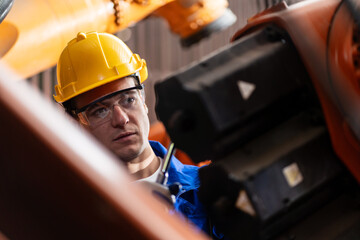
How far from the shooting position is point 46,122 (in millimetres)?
349

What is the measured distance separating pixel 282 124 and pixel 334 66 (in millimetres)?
139

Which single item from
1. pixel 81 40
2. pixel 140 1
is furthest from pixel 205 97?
pixel 140 1

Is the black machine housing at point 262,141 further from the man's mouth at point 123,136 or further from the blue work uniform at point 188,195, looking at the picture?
the man's mouth at point 123,136

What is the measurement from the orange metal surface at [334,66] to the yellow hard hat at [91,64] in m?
1.17

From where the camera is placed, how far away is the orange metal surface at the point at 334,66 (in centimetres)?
79

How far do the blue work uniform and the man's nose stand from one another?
289 millimetres

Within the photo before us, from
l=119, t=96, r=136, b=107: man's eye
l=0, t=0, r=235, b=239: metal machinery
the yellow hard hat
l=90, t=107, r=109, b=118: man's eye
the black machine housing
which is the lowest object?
l=119, t=96, r=136, b=107: man's eye

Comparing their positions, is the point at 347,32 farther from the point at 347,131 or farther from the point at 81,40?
the point at 81,40

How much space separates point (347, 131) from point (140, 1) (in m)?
1.64

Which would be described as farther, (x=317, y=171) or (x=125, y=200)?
(x=317, y=171)

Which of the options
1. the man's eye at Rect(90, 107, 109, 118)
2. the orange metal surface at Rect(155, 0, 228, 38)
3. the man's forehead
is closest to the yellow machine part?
the orange metal surface at Rect(155, 0, 228, 38)

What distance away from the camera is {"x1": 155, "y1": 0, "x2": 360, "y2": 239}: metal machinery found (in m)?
0.76

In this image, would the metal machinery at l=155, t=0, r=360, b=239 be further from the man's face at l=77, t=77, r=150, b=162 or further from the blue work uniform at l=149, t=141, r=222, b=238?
the man's face at l=77, t=77, r=150, b=162

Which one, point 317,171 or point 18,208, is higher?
point 18,208
